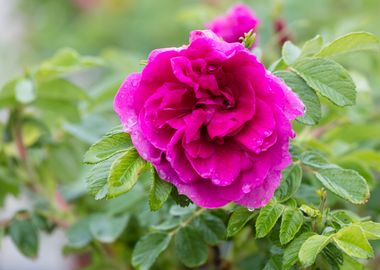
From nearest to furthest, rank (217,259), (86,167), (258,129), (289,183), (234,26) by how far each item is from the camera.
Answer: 1. (258,129)
2. (289,183)
3. (234,26)
4. (217,259)
5. (86,167)

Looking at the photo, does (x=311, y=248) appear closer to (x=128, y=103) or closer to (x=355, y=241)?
(x=355, y=241)

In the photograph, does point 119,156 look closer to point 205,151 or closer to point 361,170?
point 205,151

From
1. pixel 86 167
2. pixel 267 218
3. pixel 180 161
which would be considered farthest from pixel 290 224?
pixel 86 167

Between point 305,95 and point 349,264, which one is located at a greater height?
point 305,95

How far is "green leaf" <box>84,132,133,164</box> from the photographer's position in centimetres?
65

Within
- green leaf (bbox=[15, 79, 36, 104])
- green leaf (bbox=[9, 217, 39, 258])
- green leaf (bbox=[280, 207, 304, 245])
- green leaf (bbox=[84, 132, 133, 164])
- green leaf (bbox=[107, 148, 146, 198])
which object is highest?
green leaf (bbox=[84, 132, 133, 164])

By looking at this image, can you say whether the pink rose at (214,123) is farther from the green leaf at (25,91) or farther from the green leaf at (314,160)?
the green leaf at (25,91)

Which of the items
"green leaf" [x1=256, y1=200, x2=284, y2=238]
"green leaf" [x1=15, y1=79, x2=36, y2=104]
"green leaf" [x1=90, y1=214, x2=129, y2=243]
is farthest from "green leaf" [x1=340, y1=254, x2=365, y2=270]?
"green leaf" [x1=15, y1=79, x2=36, y2=104]

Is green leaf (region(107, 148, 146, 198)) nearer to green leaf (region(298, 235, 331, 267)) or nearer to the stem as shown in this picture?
green leaf (region(298, 235, 331, 267))

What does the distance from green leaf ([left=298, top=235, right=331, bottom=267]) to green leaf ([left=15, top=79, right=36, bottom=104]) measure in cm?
44

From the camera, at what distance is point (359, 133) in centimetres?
102

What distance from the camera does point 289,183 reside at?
0.73 metres

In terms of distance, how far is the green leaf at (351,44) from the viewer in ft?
2.43

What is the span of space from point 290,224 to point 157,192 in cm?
13
